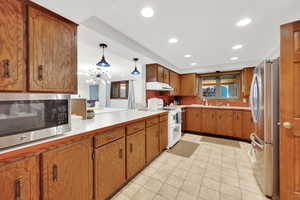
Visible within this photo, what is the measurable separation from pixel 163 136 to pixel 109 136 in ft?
5.04

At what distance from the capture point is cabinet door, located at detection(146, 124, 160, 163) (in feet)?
7.14

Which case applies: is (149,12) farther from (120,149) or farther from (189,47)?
(120,149)

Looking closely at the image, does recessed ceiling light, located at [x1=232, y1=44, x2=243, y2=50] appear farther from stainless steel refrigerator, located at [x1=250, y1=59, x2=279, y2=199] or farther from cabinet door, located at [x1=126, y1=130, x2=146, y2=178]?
cabinet door, located at [x1=126, y1=130, x2=146, y2=178]

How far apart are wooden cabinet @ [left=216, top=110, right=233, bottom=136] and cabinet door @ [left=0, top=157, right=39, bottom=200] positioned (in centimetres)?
413

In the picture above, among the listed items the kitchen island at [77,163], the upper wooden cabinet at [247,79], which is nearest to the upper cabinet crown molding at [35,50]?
the kitchen island at [77,163]

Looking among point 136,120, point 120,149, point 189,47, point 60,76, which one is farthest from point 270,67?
point 60,76

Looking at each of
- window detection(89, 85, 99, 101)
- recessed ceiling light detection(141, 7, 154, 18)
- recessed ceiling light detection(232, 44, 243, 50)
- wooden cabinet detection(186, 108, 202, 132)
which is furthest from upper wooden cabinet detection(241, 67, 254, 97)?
window detection(89, 85, 99, 101)

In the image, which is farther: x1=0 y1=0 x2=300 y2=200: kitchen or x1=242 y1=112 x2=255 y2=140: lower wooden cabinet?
x1=242 y1=112 x2=255 y2=140: lower wooden cabinet

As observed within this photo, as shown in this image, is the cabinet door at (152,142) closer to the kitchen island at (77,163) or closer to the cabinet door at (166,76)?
the kitchen island at (77,163)

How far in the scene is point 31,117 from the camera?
0.92 m

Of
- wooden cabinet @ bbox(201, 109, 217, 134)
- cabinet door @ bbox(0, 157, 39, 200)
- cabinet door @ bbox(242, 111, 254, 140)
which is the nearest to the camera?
cabinet door @ bbox(0, 157, 39, 200)

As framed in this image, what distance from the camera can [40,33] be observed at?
101 centimetres

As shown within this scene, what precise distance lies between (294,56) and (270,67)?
240 millimetres

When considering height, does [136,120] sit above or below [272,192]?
above
